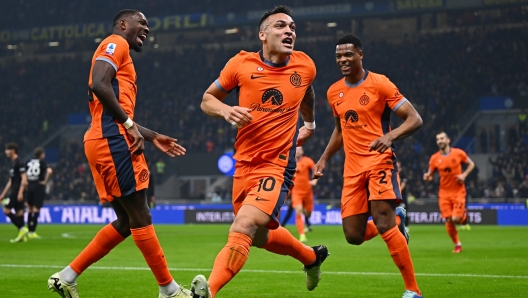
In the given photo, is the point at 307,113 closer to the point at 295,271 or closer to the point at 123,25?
the point at 123,25

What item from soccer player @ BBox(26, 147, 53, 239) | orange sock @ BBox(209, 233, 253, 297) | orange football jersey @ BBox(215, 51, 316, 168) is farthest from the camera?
soccer player @ BBox(26, 147, 53, 239)

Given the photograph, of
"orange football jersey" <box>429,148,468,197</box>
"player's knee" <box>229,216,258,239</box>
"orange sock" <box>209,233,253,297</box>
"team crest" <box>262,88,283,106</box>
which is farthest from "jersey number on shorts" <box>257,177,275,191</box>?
"orange football jersey" <box>429,148,468,197</box>

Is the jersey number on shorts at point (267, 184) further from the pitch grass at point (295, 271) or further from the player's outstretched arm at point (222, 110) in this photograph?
the pitch grass at point (295, 271)

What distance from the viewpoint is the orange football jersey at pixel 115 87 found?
6.94 m

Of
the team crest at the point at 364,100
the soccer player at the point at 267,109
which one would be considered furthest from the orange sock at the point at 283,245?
the team crest at the point at 364,100

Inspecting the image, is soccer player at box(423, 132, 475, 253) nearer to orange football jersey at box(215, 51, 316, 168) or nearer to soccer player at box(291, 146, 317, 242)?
soccer player at box(291, 146, 317, 242)

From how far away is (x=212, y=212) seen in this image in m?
32.6

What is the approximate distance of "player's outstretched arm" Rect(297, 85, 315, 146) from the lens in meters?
7.36

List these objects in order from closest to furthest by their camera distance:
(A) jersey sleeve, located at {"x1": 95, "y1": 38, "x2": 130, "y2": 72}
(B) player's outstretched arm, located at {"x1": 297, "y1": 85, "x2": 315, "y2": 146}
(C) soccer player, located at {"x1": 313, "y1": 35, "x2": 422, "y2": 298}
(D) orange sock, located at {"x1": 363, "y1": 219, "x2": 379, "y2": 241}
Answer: (A) jersey sleeve, located at {"x1": 95, "y1": 38, "x2": 130, "y2": 72} < (B) player's outstretched arm, located at {"x1": 297, "y1": 85, "x2": 315, "y2": 146} < (C) soccer player, located at {"x1": 313, "y1": 35, "x2": 422, "y2": 298} < (D) orange sock, located at {"x1": 363, "y1": 219, "x2": 379, "y2": 241}

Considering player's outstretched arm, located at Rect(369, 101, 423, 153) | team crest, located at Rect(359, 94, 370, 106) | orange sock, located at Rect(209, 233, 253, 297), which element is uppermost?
team crest, located at Rect(359, 94, 370, 106)

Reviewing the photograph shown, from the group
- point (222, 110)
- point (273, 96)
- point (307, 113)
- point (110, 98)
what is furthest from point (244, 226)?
point (307, 113)

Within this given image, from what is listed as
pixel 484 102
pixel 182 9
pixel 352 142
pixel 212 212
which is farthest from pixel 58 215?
pixel 352 142

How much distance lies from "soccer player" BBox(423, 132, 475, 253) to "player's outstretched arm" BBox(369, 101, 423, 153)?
7602 millimetres

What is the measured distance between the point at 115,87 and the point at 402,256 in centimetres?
311
